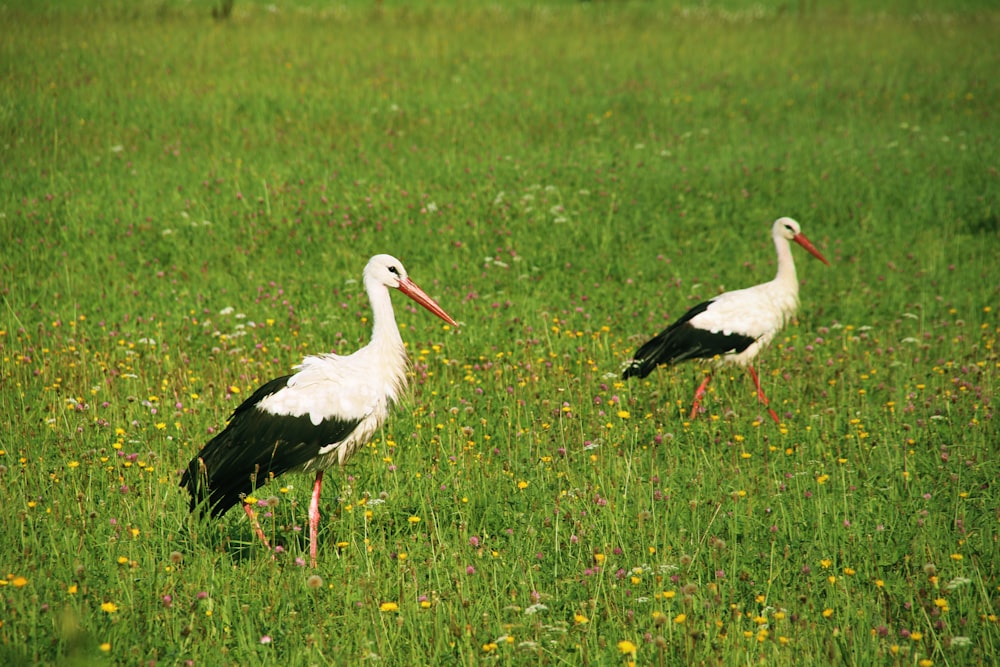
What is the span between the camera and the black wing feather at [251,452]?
4617mm

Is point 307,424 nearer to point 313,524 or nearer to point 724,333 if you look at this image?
point 313,524

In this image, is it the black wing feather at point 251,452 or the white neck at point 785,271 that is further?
the white neck at point 785,271

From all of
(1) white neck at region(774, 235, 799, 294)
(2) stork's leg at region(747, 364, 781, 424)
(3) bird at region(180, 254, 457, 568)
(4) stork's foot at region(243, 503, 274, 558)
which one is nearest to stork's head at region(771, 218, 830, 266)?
(1) white neck at region(774, 235, 799, 294)

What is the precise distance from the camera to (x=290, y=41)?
18.5 metres

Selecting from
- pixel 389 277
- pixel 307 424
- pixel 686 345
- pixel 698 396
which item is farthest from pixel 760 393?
pixel 307 424

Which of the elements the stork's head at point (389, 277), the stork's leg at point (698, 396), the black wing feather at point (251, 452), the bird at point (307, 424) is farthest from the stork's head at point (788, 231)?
the black wing feather at point (251, 452)

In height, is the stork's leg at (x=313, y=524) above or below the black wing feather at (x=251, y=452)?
below

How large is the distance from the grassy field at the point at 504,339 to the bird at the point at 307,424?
0.22m

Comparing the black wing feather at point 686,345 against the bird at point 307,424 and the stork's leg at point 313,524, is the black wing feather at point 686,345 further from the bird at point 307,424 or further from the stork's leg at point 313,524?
the stork's leg at point 313,524

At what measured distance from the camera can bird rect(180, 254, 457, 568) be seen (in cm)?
464

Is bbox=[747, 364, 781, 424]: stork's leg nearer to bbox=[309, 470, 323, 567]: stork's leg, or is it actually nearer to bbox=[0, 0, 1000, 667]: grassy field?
bbox=[0, 0, 1000, 667]: grassy field

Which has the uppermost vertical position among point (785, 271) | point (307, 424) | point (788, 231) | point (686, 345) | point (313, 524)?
point (788, 231)

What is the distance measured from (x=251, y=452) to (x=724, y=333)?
12.9 ft

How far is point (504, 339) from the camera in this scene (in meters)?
7.92
